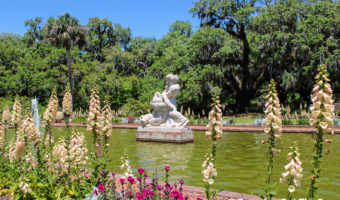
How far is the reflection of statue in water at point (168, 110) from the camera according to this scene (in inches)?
589

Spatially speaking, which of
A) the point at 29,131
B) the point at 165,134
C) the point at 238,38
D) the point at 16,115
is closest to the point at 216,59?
the point at 238,38

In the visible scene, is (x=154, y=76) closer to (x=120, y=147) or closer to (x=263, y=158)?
(x=120, y=147)

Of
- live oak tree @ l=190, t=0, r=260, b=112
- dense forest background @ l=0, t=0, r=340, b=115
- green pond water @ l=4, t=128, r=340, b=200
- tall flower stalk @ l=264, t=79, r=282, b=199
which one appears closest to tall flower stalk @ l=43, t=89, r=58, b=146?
green pond water @ l=4, t=128, r=340, b=200

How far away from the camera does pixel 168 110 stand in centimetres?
1519

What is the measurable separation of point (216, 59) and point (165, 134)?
18696 millimetres

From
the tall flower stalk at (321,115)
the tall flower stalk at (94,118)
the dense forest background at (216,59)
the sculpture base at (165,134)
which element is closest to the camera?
the tall flower stalk at (321,115)

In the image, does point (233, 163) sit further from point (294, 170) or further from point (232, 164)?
point (294, 170)

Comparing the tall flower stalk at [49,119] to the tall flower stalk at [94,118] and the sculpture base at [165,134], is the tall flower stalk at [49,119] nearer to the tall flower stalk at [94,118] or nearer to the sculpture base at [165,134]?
the tall flower stalk at [94,118]

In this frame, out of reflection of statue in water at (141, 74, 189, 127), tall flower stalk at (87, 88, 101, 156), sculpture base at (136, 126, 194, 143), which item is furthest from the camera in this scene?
reflection of statue in water at (141, 74, 189, 127)

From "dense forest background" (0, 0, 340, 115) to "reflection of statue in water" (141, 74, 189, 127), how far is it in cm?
905

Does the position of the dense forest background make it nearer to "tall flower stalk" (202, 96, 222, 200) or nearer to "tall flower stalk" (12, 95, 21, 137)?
"tall flower stalk" (12, 95, 21, 137)

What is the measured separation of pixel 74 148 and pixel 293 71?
2880cm

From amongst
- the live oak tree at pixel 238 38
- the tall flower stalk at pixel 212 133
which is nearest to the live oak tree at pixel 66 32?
the live oak tree at pixel 238 38

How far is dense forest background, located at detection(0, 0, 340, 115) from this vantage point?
28625 mm
